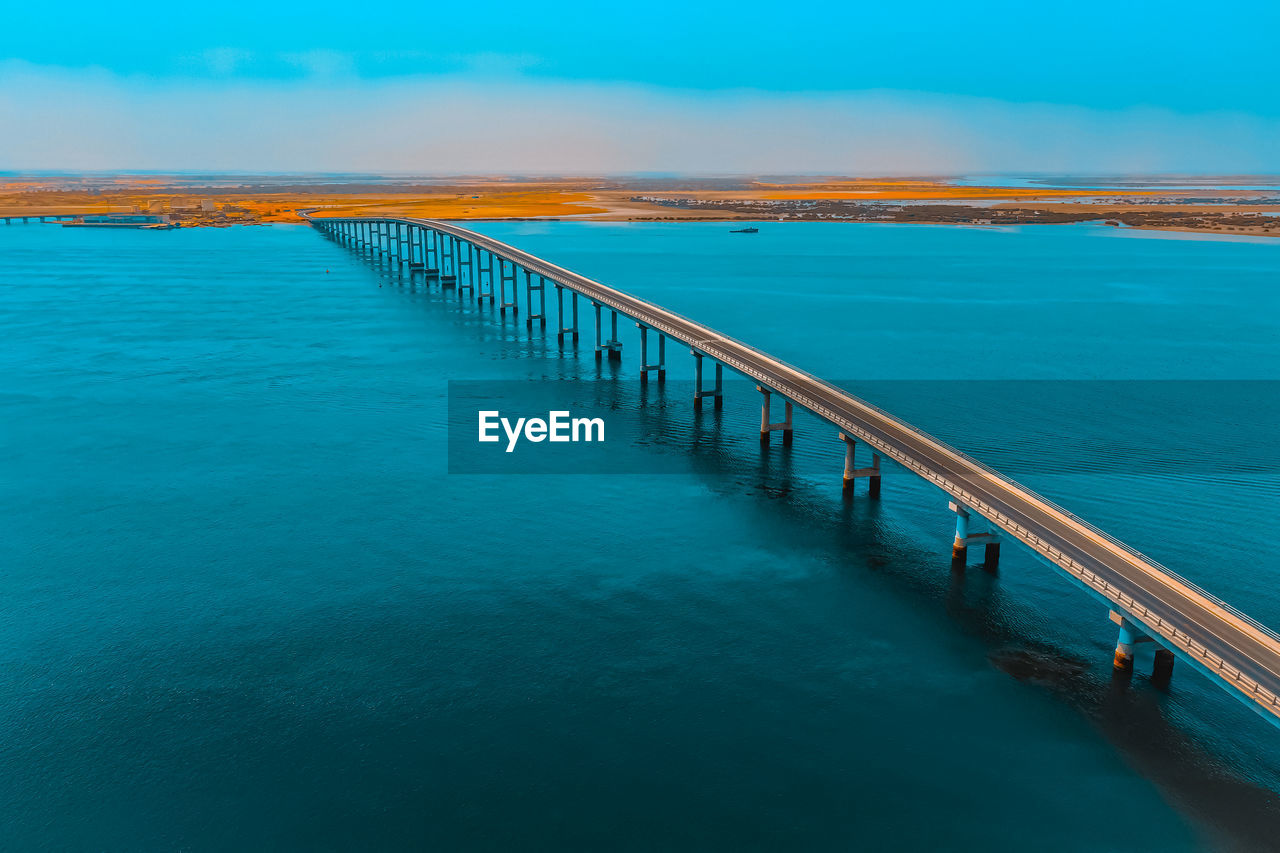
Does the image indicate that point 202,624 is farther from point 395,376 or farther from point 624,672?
point 395,376

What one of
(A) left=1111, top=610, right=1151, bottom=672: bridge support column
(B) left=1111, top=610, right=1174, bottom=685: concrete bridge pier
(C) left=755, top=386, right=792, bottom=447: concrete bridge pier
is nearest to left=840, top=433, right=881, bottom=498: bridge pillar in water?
(C) left=755, top=386, right=792, bottom=447: concrete bridge pier

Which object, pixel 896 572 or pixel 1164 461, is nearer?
pixel 896 572

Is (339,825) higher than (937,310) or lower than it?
lower

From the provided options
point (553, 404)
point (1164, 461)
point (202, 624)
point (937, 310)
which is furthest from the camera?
point (937, 310)

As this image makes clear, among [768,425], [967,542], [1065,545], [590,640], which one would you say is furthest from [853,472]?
[590,640]

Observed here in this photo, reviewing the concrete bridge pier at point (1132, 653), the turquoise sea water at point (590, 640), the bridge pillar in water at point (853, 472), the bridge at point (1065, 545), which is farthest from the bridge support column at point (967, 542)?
the concrete bridge pier at point (1132, 653)

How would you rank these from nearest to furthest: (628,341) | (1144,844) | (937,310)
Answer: (1144,844) → (628,341) → (937,310)

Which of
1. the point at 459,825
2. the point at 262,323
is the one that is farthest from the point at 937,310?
the point at 459,825
